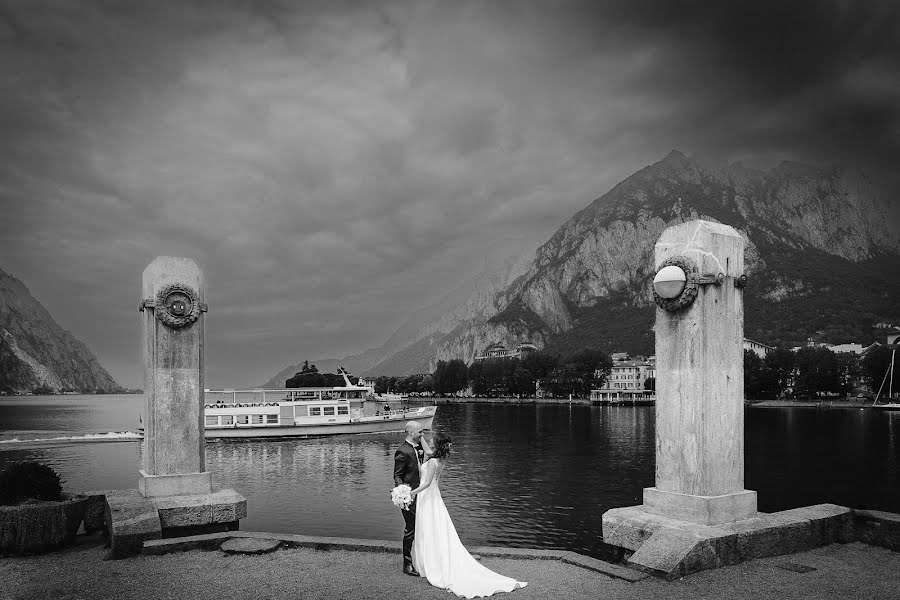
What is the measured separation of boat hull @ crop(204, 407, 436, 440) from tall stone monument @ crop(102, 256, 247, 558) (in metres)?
50.2

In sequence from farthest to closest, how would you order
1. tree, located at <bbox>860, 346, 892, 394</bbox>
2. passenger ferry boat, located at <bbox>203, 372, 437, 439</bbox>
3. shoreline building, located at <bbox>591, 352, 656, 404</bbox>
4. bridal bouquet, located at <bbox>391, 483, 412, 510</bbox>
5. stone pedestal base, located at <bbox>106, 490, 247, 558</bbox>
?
1. shoreline building, located at <bbox>591, 352, 656, 404</bbox>
2. tree, located at <bbox>860, 346, 892, 394</bbox>
3. passenger ferry boat, located at <bbox>203, 372, 437, 439</bbox>
4. stone pedestal base, located at <bbox>106, 490, 247, 558</bbox>
5. bridal bouquet, located at <bbox>391, 483, 412, 510</bbox>

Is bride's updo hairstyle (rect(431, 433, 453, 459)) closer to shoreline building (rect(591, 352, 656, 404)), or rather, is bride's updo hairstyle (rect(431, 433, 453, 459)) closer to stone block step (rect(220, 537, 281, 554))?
stone block step (rect(220, 537, 281, 554))

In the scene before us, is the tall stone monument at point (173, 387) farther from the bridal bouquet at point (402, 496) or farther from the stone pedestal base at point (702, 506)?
the stone pedestal base at point (702, 506)

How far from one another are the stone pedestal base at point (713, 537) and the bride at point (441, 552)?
1.84 m

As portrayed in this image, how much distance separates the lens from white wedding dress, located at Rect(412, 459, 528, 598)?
8.78 m

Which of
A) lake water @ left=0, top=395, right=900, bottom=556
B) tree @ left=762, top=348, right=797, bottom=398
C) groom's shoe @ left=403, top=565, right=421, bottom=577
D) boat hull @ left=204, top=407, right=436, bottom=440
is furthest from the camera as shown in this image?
tree @ left=762, top=348, right=797, bottom=398

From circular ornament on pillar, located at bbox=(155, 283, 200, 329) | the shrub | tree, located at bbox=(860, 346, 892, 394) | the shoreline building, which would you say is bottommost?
the shoreline building

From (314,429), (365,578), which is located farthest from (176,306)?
(314,429)

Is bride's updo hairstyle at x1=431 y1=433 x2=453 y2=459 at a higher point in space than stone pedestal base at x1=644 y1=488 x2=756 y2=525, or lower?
higher

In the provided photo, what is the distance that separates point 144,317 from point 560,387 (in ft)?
551

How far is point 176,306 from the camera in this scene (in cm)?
1285

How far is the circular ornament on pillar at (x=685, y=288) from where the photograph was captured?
1009 centimetres

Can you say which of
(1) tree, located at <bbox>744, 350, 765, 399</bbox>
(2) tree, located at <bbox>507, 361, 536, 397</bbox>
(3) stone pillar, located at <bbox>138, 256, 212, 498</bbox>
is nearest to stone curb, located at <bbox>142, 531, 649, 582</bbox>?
(3) stone pillar, located at <bbox>138, 256, 212, 498</bbox>

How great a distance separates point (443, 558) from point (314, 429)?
196 ft
